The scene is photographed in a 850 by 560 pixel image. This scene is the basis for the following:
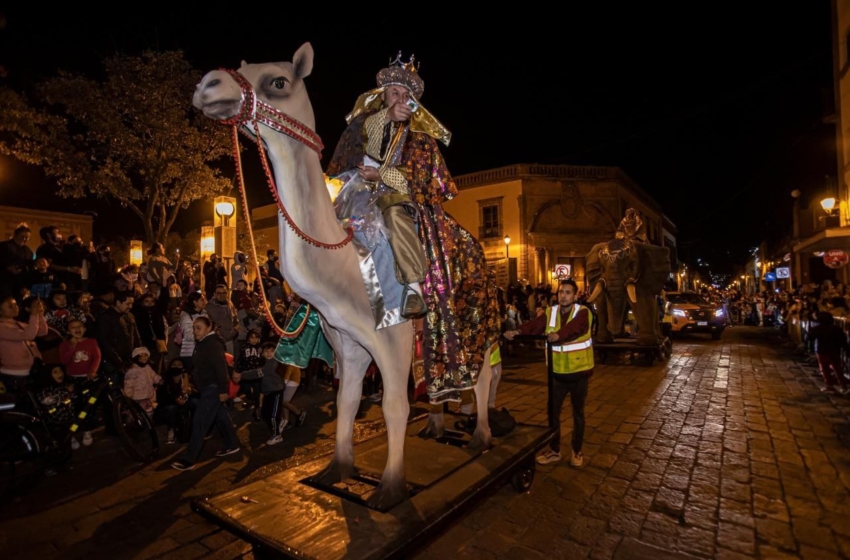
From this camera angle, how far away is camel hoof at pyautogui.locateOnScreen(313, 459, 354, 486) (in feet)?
11.5

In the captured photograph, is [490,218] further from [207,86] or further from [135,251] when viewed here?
[207,86]

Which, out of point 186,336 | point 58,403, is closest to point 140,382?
point 58,403

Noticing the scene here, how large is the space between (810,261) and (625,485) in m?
30.3

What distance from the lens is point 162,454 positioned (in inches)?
240

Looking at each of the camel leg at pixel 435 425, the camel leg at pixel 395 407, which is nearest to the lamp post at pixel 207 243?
the camel leg at pixel 435 425

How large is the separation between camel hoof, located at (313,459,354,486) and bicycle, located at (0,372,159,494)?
342 centimetres

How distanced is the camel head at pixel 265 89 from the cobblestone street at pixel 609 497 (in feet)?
10.5

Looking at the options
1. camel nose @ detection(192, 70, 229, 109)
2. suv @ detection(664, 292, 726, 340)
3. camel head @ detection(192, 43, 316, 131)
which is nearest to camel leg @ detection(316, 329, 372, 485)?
camel head @ detection(192, 43, 316, 131)

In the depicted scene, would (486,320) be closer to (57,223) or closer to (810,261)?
(810,261)

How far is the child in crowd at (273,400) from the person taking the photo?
6.58 metres

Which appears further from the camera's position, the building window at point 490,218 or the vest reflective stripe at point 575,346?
the building window at point 490,218

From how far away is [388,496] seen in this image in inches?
123

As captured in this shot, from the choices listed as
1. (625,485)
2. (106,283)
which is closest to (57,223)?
(106,283)

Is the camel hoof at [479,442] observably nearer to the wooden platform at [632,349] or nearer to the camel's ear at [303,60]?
the camel's ear at [303,60]
